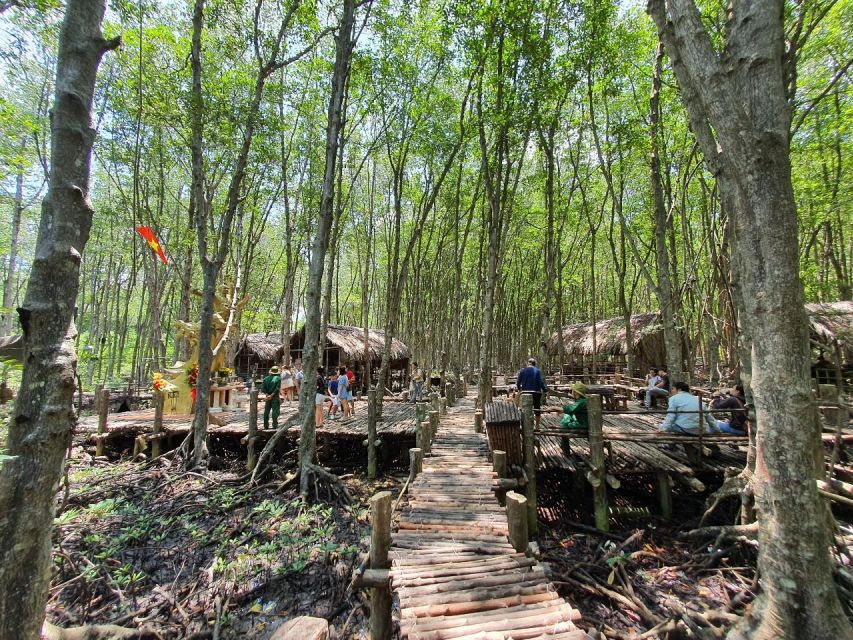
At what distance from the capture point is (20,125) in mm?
7777

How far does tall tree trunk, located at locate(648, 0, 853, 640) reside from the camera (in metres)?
2.81

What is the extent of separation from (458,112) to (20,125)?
11655 mm

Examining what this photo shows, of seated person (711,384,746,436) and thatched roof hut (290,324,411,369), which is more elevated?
thatched roof hut (290,324,411,369)

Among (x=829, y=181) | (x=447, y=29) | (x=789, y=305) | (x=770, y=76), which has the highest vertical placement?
(x=447, y=29)

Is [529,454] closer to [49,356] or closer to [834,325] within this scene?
[49,356]

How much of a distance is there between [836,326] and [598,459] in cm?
1284

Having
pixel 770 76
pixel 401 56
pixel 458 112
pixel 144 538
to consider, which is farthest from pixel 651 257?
pixel 144 538

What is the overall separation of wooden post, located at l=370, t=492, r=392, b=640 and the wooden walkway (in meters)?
0.15

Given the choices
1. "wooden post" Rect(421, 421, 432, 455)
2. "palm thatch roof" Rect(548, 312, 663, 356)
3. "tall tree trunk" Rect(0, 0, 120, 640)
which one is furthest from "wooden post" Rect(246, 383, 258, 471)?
"palm thatch roof" Rect(548, 312, 663, 356)

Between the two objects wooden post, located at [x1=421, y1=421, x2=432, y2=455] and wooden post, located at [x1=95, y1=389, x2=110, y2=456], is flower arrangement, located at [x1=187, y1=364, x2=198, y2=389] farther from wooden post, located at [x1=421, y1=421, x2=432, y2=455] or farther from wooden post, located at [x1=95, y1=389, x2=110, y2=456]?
wooden post, located at [x1=421, y1=421, x2=432, y2=455]

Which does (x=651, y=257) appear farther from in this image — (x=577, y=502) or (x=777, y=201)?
(x=777, y=201)

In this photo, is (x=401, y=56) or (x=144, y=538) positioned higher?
(x=401, y=56)

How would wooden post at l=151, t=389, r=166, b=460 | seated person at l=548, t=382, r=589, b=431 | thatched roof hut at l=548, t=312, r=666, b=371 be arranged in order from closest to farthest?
seated person at l=548, t=382, r=589, b=431 < wooden post at l=151, t=389, r=166, b=460 < thatched roof hut at l=548, t=312, r=666, b=371

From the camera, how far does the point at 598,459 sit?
6.24m
